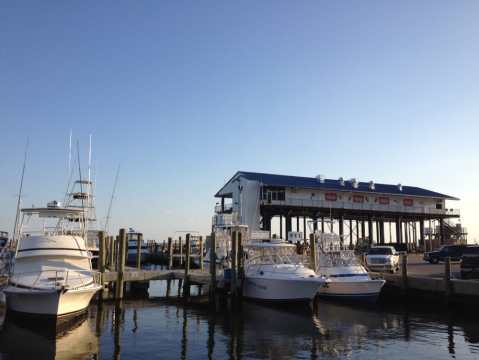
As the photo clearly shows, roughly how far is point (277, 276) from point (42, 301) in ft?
40.2

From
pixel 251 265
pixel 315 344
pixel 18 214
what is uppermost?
pixel 18 214

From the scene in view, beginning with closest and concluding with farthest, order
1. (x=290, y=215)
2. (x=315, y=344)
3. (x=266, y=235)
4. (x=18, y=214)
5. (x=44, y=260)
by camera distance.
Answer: (x=315, y=344), (x=44, y=260), (x=18, y=214), (x=266, y=235), (x=290, y=215)

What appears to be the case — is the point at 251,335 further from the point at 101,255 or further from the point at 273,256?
the point at 101,255

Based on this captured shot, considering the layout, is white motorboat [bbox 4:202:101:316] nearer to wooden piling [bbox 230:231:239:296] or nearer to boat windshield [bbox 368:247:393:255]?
wooden piling [bbox 230:231:239:296]

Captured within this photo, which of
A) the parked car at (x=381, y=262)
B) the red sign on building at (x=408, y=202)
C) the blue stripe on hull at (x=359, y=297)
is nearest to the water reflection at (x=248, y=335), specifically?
the blue stripe on hull at (x=359, y=297)

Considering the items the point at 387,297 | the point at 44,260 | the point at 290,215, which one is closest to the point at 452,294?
the point at 387,297

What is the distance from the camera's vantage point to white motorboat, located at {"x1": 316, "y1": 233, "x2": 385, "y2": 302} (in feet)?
87.5

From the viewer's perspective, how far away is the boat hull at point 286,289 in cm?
2473

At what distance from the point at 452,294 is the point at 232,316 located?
11.9 m

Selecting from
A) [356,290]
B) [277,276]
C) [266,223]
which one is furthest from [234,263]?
[266,223]

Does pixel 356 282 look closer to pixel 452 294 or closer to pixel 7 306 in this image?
pixel 452 294

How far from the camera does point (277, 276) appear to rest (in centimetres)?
2541

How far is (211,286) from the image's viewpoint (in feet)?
91.4

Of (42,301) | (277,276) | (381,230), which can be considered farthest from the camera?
(381,230)
